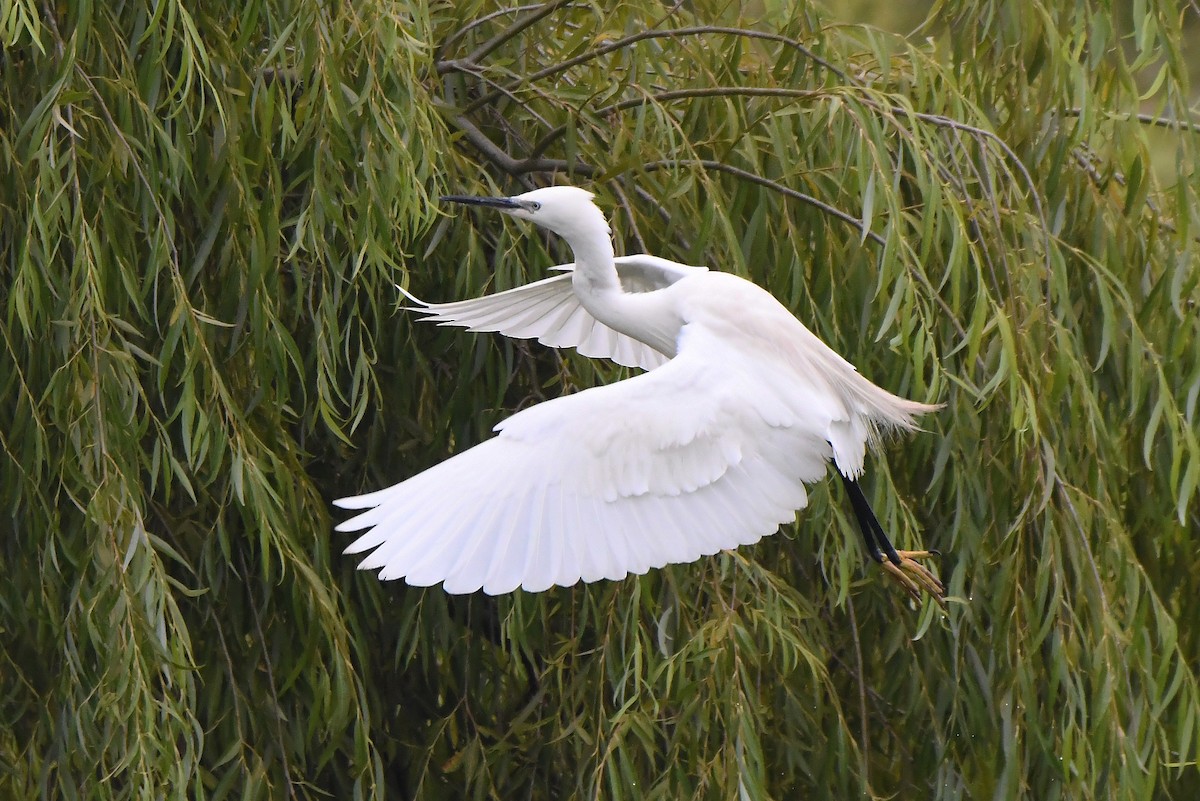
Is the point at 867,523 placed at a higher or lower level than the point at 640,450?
lower

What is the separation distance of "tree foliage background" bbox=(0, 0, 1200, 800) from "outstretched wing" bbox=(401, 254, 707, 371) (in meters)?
0.05

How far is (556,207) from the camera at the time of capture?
1.83m

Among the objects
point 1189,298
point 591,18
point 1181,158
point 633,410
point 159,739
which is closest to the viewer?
point 159,739

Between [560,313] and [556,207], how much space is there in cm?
31

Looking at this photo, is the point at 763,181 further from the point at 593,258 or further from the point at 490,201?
the point at 490,201

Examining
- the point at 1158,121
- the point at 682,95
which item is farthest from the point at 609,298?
the point at 1158,121

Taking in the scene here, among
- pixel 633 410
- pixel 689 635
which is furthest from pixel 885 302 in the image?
pixel 689 635

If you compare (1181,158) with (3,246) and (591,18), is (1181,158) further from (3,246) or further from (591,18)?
(3,246)

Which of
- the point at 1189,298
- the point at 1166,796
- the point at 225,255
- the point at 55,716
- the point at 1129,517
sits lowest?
the point at 1166,796

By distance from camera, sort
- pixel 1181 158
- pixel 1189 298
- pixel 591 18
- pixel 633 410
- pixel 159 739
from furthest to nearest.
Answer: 1. pixel 591 18
2. pixel 1189 298
3. pixel 1181 158
4. pixel 633 410
5. pixel 159 739

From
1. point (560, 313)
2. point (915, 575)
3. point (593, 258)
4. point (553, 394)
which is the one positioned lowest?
point (915, 575)

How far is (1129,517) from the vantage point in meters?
2.03

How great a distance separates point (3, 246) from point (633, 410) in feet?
2.52

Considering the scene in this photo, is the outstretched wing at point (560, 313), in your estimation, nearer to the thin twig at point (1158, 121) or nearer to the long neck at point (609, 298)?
the long neck at point (609, 298)
